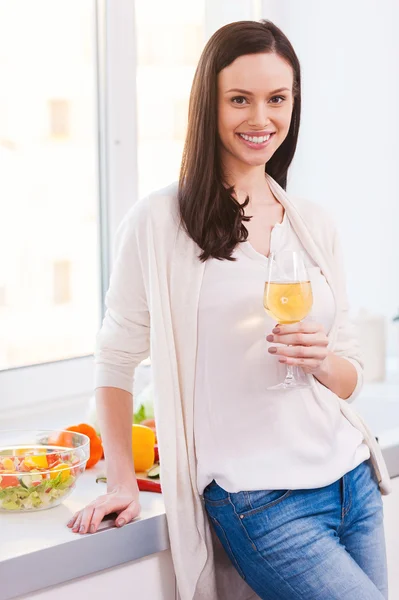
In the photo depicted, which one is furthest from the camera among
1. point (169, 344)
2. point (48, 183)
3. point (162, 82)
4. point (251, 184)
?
point (162, 82)

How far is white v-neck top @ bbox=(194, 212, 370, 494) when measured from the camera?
56.1 inches

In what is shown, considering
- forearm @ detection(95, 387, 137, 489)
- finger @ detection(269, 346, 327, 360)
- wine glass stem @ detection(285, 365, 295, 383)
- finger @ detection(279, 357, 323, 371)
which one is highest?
finger @ detection(269, 346, 327, 360)

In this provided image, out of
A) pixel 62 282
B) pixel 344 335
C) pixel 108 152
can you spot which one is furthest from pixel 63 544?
pixel 108 152

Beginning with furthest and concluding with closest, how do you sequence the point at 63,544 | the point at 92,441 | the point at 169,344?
the point at 92,441
the point at 169,344
the point at 63,544

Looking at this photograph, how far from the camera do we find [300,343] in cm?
139

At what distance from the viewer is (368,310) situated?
2607mm

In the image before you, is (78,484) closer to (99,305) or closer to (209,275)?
(209,275)

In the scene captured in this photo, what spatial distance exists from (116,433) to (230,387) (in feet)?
0.68

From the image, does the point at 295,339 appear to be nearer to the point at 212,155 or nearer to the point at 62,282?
the point at 212,155

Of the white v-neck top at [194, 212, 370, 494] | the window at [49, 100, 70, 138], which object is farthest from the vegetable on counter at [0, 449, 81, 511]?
the window at [49, 100, 70, 138]


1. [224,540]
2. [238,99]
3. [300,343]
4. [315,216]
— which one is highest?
[238,99]

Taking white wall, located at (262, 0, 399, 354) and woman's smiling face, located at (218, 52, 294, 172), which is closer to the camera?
woman's smiling face, located at (218, 52, 294, 172)

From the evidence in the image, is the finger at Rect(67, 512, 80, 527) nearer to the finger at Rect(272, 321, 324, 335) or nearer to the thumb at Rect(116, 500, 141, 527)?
the thumb at Rect(116, 500, 141, 527)

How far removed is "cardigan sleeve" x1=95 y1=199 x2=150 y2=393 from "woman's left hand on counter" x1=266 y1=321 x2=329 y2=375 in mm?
232
